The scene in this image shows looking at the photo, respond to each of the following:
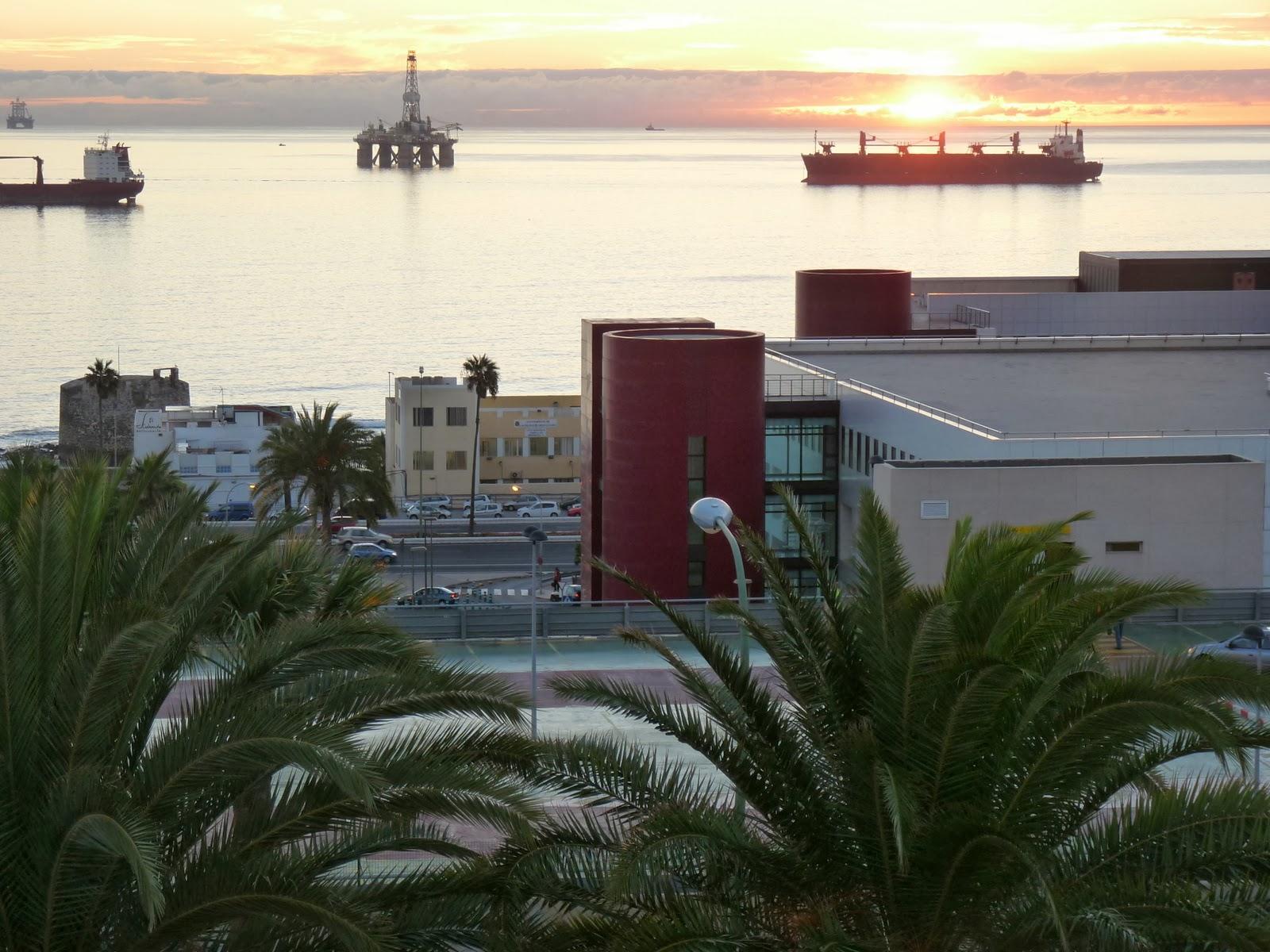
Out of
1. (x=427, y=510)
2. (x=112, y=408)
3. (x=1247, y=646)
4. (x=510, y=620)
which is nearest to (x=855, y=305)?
(x=427, y=510)

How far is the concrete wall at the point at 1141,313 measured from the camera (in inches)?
2191

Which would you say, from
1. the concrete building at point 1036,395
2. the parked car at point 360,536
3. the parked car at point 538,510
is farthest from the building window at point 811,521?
the parked car at point 538,510

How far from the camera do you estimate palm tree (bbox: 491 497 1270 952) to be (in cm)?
850

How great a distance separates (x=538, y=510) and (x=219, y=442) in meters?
15.9

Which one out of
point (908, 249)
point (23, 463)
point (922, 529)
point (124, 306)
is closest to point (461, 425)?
point (922, 529)

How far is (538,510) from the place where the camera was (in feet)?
235

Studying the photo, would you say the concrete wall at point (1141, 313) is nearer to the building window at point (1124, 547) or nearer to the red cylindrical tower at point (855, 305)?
the red cylindrical tower at point (855, 305)

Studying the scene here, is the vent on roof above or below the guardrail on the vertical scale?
above

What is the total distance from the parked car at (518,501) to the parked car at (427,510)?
2420 mm

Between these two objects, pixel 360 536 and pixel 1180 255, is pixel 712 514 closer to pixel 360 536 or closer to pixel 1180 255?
pixel 1180 255

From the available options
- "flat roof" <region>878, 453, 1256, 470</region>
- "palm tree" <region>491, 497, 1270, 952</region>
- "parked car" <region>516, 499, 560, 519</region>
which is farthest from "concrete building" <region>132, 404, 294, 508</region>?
"palm tree" <region>491, 497, 1270, 952</region>

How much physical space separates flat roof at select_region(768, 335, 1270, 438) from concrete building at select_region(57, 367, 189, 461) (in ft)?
175

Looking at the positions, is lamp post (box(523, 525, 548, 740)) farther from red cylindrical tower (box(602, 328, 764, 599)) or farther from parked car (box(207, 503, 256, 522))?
parked car (box(207, 503, 256, 522))

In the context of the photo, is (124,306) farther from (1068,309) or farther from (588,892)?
(588,892)
